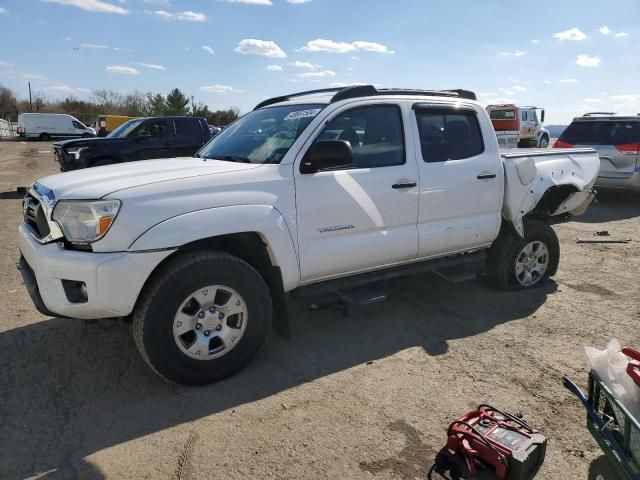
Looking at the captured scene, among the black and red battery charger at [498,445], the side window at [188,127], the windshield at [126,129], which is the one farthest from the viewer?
the side window at [188,127]

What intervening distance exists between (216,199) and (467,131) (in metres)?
2.68

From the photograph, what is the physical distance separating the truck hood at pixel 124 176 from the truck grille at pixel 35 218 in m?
0.16

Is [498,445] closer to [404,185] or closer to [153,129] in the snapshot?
[404,185]

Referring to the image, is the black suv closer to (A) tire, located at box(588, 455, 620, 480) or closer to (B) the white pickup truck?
(B) the white pickup truck

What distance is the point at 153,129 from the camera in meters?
12.5

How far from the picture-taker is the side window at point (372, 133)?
400cm

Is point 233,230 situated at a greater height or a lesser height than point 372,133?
lesser

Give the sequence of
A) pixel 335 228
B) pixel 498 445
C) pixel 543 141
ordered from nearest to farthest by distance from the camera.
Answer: pixel 498 445
pixel 335 228
pixel 543 141

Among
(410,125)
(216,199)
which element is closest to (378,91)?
(410,125)

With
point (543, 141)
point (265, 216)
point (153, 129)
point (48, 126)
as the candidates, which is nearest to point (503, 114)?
point (543, 141)

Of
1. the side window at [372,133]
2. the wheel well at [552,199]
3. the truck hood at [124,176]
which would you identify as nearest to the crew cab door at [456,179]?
the side window at [372,133]

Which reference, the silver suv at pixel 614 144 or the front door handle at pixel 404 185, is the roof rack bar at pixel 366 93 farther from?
the silver suv at pixel 614 144

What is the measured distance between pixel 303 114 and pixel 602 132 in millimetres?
9017

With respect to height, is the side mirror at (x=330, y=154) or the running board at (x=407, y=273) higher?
the side mirror at (x=330, y=154)
